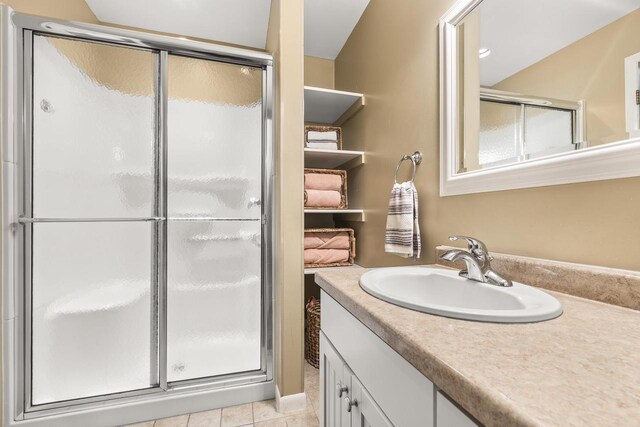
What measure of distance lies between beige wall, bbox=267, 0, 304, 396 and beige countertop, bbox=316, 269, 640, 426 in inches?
34.0

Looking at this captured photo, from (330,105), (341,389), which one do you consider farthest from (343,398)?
(330,105)

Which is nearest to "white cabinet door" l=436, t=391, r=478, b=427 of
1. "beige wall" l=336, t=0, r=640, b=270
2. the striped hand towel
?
"beige wall" l=336, t=0, r=640, b=270

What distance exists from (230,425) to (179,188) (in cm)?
118

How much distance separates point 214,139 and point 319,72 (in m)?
1.35

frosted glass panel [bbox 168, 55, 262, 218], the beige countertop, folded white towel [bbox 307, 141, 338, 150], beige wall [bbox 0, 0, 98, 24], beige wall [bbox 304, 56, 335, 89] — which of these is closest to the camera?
the beige countertop

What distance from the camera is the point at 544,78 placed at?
775 millimetres

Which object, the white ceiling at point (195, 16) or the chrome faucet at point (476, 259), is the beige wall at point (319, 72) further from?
the chrome faucet at point (476, 259)

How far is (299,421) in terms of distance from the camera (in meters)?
1.36

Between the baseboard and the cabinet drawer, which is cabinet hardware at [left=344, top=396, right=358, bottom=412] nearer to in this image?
the cabinet drawer

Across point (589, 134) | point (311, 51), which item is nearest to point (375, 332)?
point (589, 134)

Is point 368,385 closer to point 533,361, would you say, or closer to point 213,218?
point 533,361

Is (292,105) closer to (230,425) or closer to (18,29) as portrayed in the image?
(18,29)

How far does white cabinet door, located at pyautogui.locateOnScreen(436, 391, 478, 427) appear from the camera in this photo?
0.35 meters

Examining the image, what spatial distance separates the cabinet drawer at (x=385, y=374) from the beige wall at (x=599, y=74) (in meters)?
0.69
